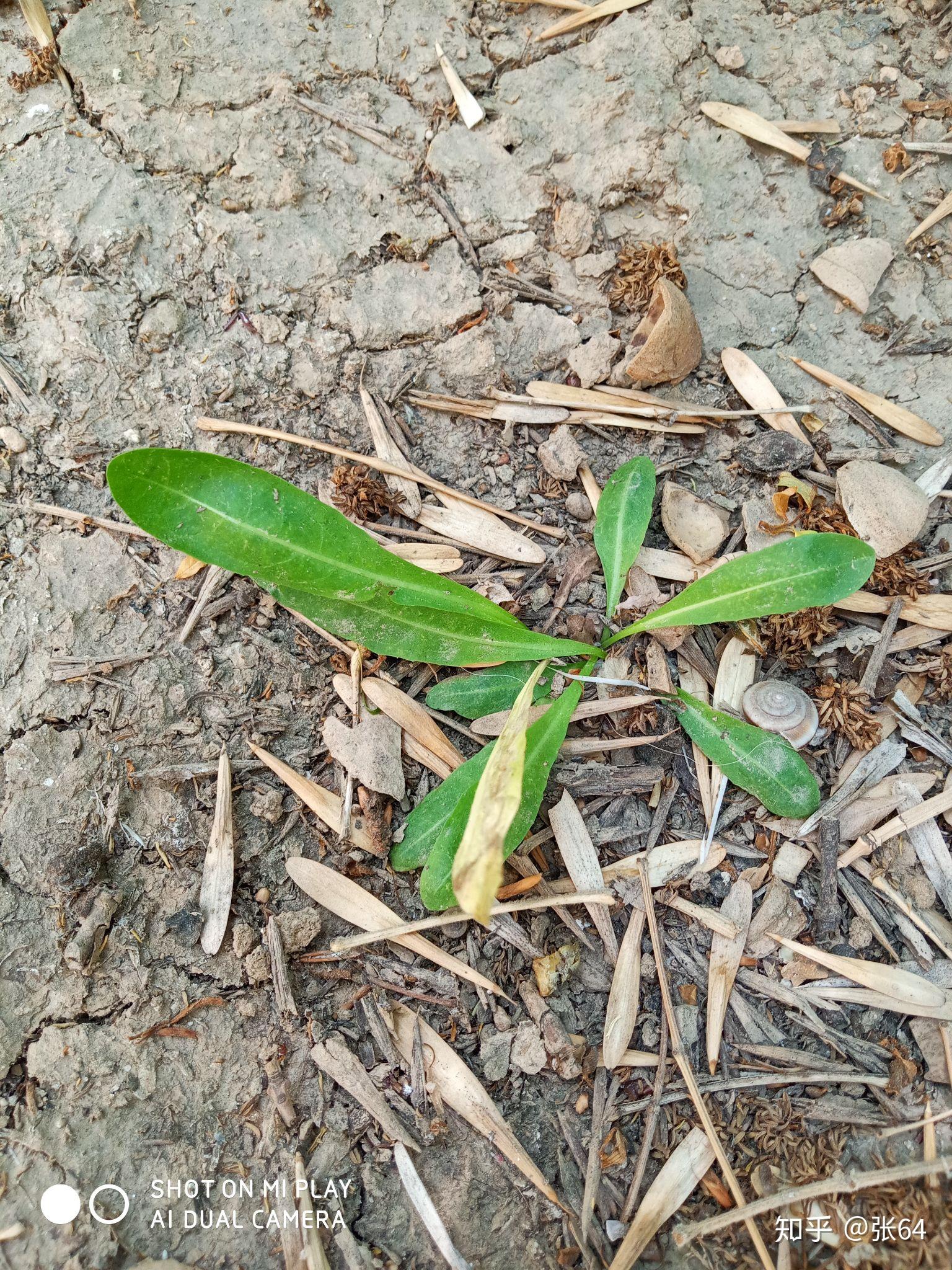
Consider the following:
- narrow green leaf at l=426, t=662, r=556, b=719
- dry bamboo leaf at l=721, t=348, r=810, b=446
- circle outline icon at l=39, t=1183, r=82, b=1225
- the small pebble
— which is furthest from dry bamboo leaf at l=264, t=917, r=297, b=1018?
dry bamboo leaf at l=721, t=348, r=810, b=446

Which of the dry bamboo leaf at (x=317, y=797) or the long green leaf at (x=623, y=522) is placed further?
the long green leaf at (x=623, y=522)

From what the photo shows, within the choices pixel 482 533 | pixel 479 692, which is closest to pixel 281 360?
pixel 482 533

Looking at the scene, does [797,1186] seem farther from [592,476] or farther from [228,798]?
[592,476]

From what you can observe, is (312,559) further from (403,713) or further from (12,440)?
(12,440)

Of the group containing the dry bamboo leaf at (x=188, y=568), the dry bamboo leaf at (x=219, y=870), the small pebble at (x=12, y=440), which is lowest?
the dry bamboo leaf at (x=219, y=870)

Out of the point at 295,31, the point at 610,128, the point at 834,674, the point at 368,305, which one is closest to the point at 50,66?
the point at 295,31

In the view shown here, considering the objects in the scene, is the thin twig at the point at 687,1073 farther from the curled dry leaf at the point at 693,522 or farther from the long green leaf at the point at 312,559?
the curled dry leaf at the point at 693,522

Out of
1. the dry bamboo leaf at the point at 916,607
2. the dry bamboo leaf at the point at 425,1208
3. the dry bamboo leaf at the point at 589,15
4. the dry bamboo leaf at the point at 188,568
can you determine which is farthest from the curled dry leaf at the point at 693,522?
the dry bamboo leaf at the point at 425,1208
